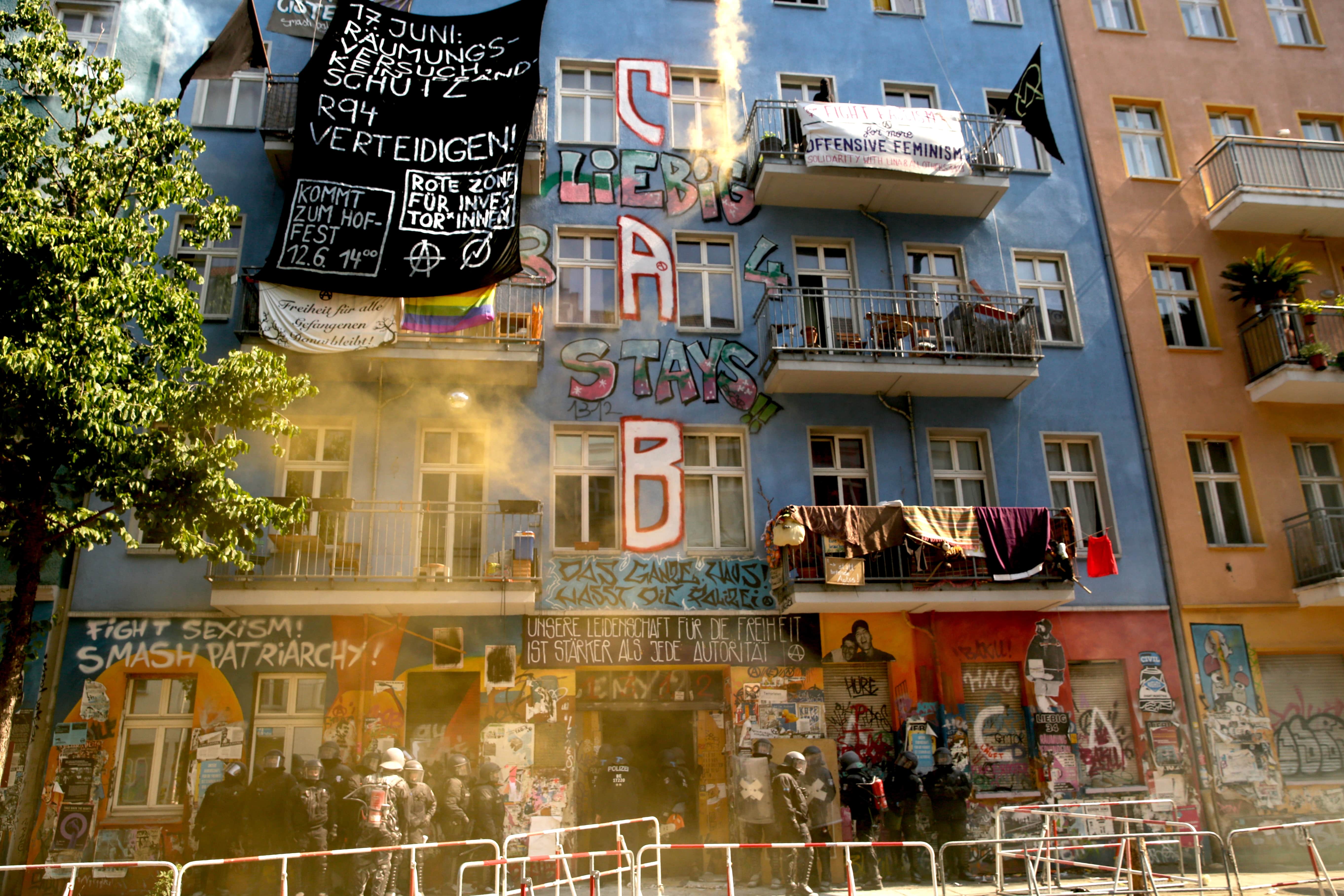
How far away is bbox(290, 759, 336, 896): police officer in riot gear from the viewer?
33.4ft

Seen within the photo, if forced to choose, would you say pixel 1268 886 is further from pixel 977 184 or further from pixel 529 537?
pixel 977 184

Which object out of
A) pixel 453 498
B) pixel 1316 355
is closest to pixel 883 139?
pixel 1316 355

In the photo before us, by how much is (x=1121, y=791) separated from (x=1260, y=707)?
2.74m

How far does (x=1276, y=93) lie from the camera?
1727 centimetres

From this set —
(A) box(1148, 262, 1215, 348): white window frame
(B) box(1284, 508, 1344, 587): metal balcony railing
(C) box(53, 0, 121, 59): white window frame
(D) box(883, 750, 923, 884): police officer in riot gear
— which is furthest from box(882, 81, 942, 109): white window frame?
(C) box(53, 0, 121, 59): white window frame

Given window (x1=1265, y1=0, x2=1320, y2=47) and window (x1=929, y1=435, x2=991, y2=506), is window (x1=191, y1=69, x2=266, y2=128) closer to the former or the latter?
window (x1=929, y1=435, x2=991, y2=506)

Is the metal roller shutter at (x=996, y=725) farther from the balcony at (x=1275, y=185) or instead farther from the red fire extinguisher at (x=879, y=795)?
the balcony at (x=1275, y=185)

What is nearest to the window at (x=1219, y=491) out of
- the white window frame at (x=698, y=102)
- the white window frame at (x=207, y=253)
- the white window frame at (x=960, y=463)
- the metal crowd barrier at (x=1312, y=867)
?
the white window frame at (x=960, y=463)

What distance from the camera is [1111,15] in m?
17.5

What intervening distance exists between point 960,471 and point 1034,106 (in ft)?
21.0

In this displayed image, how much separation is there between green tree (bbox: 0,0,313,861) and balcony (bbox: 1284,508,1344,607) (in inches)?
575

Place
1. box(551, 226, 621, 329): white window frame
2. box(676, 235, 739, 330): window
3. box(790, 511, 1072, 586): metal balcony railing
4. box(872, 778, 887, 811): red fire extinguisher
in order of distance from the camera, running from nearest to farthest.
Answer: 1. box(872, 778, 887, 811): red fire extinguisher
2. box(790, 511, 1072, 586): metal balcony railing
3. box(551, 226, 621, 329): white window frame
4. box(676, 235, 739, 330): window

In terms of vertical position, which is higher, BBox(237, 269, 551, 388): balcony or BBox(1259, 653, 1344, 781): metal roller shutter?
BBox(237, 269, 551, 388): balcony

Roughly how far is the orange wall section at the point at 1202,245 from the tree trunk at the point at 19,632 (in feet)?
49.5
